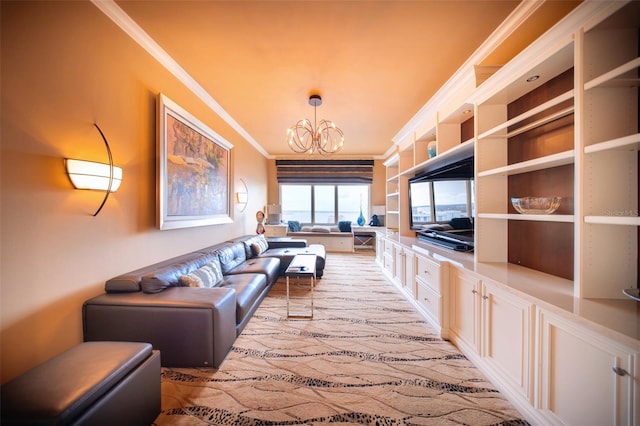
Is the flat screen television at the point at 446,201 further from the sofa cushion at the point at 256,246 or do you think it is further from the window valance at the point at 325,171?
the window valance at the point at 325,171

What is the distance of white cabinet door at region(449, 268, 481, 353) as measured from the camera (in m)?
1.81

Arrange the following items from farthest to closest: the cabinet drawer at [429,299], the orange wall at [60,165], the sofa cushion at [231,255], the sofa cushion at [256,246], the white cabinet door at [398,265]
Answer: the sofa cushion at [256,246] < the white cabinet door at [398,265] < the sofa cushion at [231,255] < the cabinet drawer at [429,299] < the orange wall at [60,165]

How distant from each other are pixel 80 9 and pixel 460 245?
389cm

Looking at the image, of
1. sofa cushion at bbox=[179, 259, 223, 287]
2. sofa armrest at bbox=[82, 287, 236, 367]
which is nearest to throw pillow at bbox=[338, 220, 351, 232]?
sofa cushion at bbox=[179, 259, 223, 287]

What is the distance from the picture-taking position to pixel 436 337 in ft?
7.30

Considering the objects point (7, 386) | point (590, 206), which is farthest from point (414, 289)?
point (7, 386)

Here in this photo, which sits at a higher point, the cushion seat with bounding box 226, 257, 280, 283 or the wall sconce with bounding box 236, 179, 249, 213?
the wall sconce with bounding box 236, 179, 249, 213

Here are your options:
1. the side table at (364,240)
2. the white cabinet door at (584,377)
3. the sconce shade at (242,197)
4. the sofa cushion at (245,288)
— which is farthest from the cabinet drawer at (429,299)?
the side table at (364,240)

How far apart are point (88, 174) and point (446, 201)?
11.4 feet

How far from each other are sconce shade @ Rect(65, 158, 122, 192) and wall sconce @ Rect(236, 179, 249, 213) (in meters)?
2.69

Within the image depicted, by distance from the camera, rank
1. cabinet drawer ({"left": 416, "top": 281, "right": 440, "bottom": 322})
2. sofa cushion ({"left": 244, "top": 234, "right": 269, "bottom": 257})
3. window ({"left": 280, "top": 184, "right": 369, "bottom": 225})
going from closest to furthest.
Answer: cabinet drawer ({"left": 416, "top": 281, "right": 440, "bottom": 322})
sofa cushion ({"left": 244, "top": 234, "right": 269, "bottom": 257})
window ({"left": 280, "top": 184, "right": 369, "bottom": 225})

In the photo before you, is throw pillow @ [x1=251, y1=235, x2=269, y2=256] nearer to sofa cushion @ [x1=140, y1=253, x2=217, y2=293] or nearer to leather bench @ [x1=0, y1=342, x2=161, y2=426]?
sofa cushion @ [x1=140, y1=253, x2=217, y2=293]

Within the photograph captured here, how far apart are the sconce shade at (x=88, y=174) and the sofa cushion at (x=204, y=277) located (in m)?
0.98

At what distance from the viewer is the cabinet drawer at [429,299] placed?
229cm
